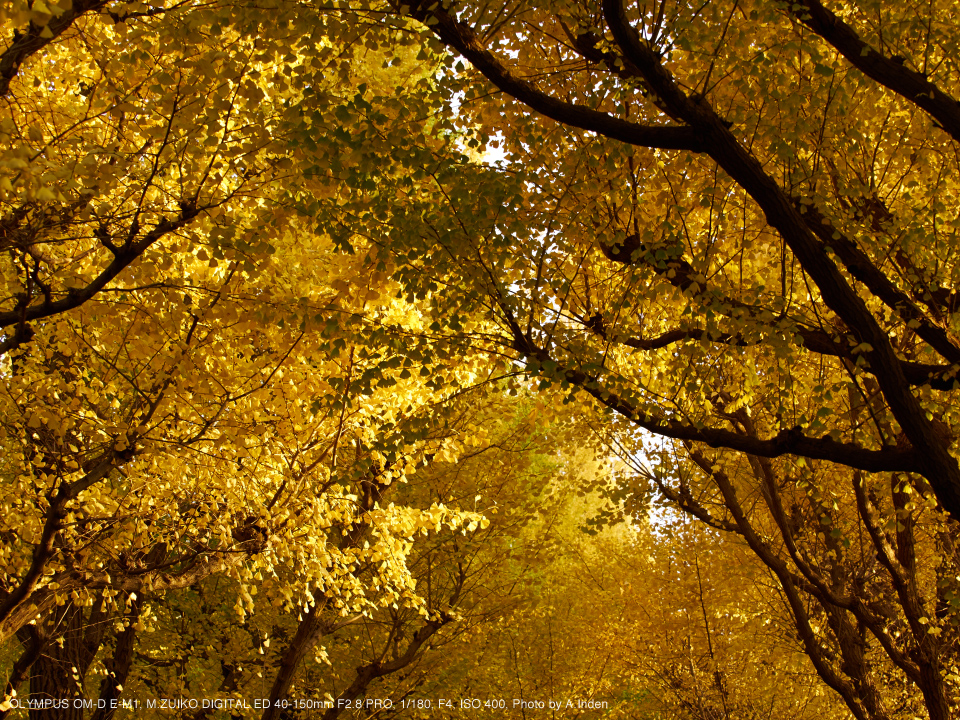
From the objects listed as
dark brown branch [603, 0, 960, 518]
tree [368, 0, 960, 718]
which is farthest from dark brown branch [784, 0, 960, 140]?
dark brown branch [603, 0, 960, 518]

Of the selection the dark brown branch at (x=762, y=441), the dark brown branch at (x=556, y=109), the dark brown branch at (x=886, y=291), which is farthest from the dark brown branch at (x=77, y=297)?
the dark brown branch at (x=886, y=291)

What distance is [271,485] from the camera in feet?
23.5

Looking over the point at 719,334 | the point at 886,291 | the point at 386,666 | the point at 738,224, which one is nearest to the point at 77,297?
the point at 719,334

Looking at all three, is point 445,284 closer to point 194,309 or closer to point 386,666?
point 194,309

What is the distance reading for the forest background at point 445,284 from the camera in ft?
14.4

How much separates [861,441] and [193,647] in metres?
11.0

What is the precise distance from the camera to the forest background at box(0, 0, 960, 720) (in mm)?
4391

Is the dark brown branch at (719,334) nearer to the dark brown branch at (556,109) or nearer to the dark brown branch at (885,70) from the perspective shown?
the dark brown branch at (556,109)

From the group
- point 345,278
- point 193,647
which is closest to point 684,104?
point 345,278

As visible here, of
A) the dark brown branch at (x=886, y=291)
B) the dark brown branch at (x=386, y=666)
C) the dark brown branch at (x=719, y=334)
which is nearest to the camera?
the dark brown branch at (x=719, y=334)

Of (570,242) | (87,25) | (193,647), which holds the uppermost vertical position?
(87,25)

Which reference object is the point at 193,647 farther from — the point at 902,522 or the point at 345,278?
the point at 902,522

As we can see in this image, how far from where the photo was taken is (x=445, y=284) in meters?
5.21

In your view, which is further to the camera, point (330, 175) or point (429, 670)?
point (429, 670)
